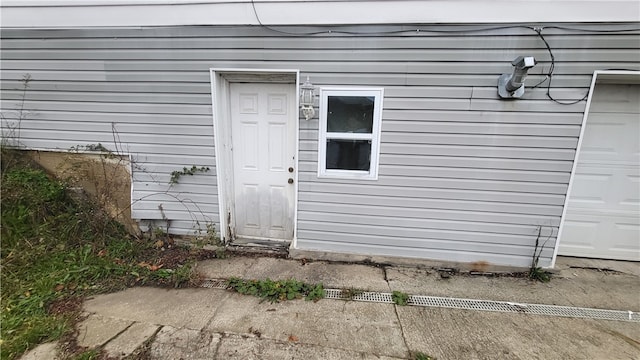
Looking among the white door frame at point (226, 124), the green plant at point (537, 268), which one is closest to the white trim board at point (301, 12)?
the white door frame at point (226, 124)

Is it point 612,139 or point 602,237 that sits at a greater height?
point 612,139

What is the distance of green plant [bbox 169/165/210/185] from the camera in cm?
336

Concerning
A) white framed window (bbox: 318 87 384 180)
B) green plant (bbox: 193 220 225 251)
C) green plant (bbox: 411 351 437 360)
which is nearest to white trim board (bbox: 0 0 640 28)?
white framed window (bbox: 318 87 384 180)

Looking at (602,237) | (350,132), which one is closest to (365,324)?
(350,132)

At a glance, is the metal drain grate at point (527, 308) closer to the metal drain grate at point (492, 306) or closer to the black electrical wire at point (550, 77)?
the metal drain grate at point (492, 306)

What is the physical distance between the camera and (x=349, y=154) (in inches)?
123

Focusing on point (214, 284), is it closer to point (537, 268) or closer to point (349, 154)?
point (349, 154)

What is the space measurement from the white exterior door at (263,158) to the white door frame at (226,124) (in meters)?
0.07

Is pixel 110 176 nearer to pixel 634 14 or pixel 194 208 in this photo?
pixel 194 208

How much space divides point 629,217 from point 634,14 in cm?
224

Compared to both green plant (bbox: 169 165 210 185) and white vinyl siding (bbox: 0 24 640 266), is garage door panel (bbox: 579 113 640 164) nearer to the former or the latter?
white vinyl siding (bbox: 0 24 640 266)

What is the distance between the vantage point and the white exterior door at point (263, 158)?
10.8 ft

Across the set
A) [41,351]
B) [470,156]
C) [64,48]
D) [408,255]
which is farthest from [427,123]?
[64,48]

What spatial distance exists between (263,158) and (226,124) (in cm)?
59
